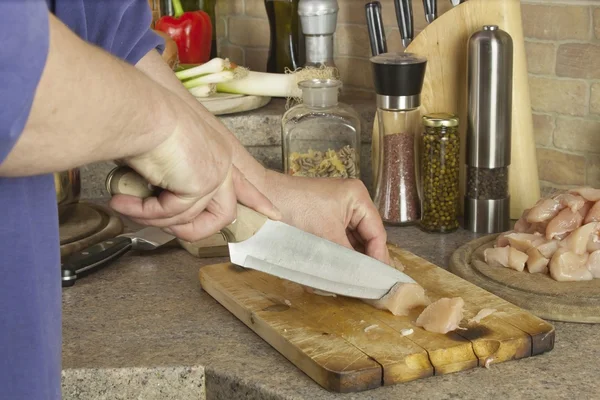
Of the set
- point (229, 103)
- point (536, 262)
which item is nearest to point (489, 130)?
point (536, 262)

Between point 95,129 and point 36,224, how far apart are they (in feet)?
0.72

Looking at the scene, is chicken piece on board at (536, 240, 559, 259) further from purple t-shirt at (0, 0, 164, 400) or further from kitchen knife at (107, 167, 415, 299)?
purple t-shirt at (0, 0, 164, 400)

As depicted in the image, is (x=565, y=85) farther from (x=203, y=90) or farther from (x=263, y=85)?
(x=203, y=90)

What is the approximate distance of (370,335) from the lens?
45.7 inches

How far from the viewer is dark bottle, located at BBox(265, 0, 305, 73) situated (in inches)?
89.9

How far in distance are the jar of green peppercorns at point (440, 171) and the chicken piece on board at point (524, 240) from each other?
23cm

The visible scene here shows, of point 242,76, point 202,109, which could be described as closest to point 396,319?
point 202,109

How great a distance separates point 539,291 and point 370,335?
293mm

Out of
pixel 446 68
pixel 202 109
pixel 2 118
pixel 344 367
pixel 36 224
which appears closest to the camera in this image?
pixel 2 118

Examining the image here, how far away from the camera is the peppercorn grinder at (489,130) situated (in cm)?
160

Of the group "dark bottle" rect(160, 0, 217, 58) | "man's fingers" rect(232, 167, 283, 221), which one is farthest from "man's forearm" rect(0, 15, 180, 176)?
"dark bottle" rect(160, 0, 217, 58)

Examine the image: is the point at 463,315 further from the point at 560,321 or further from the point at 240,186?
the point at 240,186

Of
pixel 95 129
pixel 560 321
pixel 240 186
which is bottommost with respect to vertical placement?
pixel 560 321

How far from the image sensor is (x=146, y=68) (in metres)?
1.24
